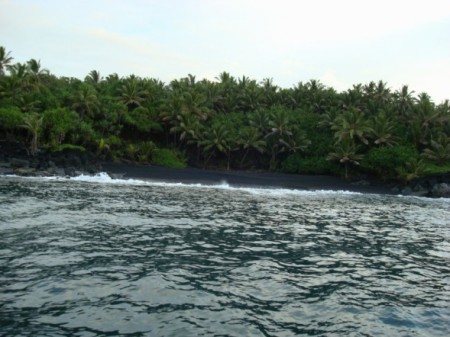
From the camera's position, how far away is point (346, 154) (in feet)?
204

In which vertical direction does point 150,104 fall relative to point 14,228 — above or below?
above

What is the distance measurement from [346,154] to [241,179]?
1727 centimetres

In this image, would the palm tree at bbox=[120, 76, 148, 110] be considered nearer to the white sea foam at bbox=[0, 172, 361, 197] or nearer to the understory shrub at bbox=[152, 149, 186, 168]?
the understory shrub at bbox=[152, 149, 186, 168]

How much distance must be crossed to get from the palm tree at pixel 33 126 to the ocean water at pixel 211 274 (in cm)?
2931

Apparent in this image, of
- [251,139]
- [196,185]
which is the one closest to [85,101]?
[196,185]

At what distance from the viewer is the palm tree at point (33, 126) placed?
54.3 metres

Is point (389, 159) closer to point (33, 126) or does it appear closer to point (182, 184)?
point (182, 184)

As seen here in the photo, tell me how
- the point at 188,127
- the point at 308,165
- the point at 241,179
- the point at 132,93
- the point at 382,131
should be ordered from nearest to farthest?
1. the point at 241,179
2. the point at 382,131
3. the point at 308,165
4. the point at 188,127
5. the point at 132,93

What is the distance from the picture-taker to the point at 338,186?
5841 cm

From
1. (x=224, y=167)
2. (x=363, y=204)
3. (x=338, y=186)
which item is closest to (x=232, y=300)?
(x=363, y=204)

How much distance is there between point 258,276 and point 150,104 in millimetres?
64984

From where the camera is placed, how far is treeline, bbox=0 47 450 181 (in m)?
60.4

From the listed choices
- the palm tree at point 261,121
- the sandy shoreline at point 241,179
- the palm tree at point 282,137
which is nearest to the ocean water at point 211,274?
Result: the sandy shoreline at point 241,179

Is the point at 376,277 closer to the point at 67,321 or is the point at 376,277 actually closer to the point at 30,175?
the point at 67,321
